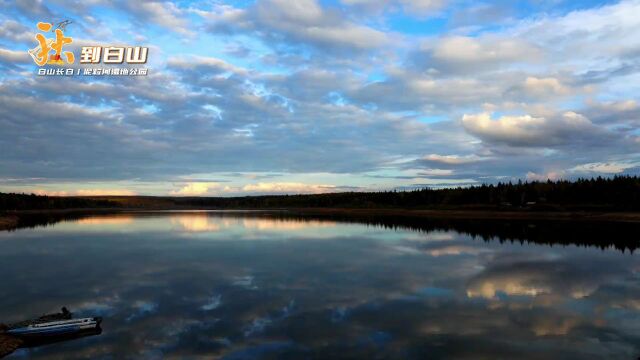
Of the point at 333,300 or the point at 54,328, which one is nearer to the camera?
the point at 54,328

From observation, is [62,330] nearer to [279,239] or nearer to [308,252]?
[308,252]

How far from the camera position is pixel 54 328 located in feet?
77.4

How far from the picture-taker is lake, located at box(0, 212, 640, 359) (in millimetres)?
22969

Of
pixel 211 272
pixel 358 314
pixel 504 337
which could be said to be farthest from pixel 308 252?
pixel 504 337

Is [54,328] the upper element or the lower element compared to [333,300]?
upper

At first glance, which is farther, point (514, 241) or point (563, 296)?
point (514, 241)

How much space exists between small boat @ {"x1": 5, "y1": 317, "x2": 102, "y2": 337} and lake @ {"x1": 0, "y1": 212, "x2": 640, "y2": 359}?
0.89 meters

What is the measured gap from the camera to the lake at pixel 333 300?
2297cm

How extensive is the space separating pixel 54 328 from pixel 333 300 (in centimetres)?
1733

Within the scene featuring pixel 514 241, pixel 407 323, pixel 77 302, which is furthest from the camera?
pixel 514 241

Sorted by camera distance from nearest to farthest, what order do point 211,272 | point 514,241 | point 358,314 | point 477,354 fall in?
1. point 477,354
2. point 358,314
3. point 211,272
4. point 514,241

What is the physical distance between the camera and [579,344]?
2352 cm

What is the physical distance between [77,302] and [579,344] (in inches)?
1233

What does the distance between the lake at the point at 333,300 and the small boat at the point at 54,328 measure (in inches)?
35.1
